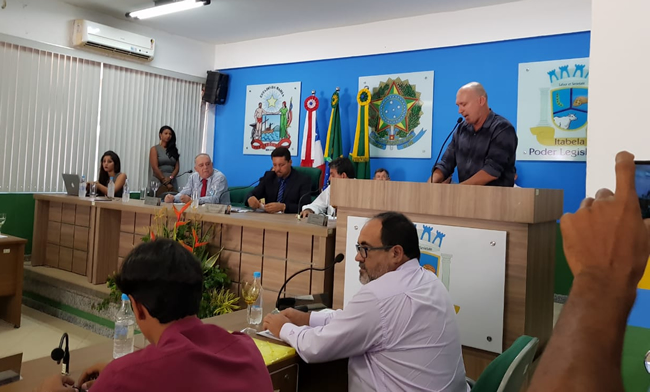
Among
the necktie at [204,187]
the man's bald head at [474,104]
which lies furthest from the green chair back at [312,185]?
the man's bald head at [474,104]

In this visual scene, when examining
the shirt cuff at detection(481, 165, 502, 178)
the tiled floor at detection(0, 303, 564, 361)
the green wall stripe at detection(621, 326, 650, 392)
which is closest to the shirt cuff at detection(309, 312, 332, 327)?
the green wall stripe at detection(621, 326, 650, 392)

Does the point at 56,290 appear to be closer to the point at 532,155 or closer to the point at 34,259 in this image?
the point at 34,259

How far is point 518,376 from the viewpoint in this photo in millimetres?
1419

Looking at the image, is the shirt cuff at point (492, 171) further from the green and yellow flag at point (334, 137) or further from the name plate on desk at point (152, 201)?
the green and yellow flag at point (334, 137)

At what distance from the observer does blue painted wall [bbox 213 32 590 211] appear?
193 inches

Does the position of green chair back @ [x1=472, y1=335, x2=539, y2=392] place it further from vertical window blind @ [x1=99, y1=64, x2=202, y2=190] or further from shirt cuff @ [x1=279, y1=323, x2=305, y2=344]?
vertical window blind @ [x1=99, y1=64, x2=202, y2=190]

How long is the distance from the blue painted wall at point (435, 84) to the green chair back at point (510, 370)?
367 centimetres

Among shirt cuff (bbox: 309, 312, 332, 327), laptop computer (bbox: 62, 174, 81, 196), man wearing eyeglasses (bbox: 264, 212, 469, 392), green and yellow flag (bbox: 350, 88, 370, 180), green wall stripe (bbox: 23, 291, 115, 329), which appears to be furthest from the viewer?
green and yellow flag (bbox: 350, 88, 370, 180)

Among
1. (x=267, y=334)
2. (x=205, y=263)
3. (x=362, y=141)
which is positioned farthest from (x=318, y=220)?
(x=362, y=141)

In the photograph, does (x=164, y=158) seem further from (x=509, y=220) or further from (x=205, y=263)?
(x=509, y=220)

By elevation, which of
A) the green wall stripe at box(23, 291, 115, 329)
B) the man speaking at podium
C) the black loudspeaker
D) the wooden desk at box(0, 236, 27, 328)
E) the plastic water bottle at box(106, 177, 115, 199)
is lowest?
the green wall stripe at box(23, 291, 115, 329)

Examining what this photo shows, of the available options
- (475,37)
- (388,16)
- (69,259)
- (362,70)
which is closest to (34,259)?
(69,259)

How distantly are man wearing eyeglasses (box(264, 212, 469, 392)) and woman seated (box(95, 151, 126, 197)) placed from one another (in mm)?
4438

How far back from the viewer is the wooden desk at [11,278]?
4.04 metres
